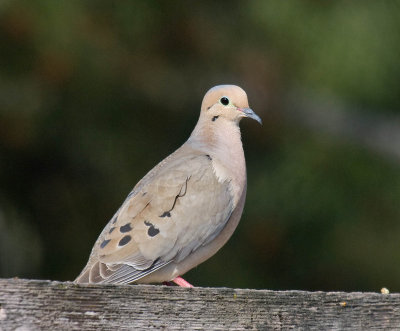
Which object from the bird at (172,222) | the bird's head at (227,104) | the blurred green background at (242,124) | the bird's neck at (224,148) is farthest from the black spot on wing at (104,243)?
the blurred green background at (242,124)

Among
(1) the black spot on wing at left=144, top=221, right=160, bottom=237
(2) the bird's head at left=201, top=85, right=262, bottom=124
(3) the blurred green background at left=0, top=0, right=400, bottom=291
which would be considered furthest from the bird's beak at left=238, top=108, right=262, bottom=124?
(3) the blurred green background at left=0, top=0, right=400, bottom=291

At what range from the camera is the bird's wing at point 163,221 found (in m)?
3.47

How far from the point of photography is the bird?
3475 mm

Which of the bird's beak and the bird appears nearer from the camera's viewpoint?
the bird

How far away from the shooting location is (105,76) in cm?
582

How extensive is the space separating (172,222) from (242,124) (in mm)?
2563

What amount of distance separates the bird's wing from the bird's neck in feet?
0.16

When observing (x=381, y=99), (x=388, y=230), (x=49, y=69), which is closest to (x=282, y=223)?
(x=388, y=230)

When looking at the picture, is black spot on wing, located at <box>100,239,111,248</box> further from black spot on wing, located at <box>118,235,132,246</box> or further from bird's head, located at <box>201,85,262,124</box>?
bird's head, located at <box>201,85,262,124</box>

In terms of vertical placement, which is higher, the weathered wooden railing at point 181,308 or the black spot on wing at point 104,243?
the black spot on wing at point 104,243

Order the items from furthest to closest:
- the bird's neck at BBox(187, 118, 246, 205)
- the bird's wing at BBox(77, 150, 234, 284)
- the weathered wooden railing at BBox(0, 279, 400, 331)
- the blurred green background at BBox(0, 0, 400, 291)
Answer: the blurred green background at BBox(0, 0, 400, 291) < the bird's neck at BBox(187, 118, 246, 205) < the bird's wing at BBox(77, 150, 234, 284) < the weathered wooden railing at BBox(0, 279, 400, 331)

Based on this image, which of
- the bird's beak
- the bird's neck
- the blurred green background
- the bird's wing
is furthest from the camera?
the blurred green background

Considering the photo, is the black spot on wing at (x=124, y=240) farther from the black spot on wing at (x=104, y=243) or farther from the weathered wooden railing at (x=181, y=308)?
the weathered wooden railing at (x=181, y=308)

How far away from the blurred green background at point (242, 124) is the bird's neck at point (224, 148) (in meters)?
1.73
